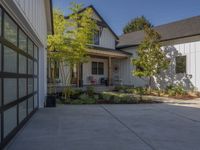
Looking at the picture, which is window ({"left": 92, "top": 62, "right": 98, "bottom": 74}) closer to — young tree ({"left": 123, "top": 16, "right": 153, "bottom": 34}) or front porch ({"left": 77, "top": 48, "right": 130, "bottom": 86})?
front porch ({"left": 77, "top": 48, "right": 130, "bottom": 86})

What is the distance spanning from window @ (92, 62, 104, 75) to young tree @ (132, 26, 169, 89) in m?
4.48

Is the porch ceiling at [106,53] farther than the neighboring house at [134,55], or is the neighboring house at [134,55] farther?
the porch ceiling at [106,53]

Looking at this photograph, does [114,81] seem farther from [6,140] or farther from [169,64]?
[6,140]

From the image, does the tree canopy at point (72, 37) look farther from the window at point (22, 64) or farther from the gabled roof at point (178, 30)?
the gabled roof at point (178, 30)

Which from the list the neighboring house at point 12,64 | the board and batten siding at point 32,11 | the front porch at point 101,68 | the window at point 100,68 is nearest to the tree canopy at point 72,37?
the front porch at point 101,68

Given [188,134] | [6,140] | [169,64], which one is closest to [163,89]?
[169,64]

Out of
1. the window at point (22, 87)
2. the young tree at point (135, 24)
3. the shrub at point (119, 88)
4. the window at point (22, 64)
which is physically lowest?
the shrub at point (119, 88)

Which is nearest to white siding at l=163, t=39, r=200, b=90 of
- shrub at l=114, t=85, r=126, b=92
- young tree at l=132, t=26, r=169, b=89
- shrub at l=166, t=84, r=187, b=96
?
shrub at l=166, t=84, r=187, b=96

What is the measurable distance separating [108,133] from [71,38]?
900cm

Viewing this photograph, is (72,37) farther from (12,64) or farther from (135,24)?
(135,24)

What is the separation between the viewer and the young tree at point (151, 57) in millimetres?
17969

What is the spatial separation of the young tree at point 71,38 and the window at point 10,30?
303 inches

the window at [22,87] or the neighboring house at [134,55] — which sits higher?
the neighboring house at [134,55]

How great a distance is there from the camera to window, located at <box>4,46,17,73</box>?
15.9 ft
